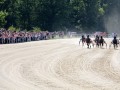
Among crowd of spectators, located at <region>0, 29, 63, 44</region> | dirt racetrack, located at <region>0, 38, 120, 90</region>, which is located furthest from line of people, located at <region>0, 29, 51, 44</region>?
dirt racetrack, located at <region>0, 38, 120, 90</region>

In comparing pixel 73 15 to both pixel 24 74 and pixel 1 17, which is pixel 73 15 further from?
pixel 24 74

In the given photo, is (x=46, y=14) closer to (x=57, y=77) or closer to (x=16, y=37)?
(x=16, y=37)

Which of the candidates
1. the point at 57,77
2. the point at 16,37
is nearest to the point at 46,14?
the point at 16,37

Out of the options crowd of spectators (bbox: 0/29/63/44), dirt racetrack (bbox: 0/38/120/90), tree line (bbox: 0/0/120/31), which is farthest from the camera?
tree line (bbox: 0/0/120/31)

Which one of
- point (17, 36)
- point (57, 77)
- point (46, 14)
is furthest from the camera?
point (46, 14)

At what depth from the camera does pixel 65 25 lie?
331 feet

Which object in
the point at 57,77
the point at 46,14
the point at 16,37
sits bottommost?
the point at 57,77

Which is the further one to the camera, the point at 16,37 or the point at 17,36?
the point at 17,36

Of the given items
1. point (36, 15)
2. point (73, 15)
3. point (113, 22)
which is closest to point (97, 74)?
point (36, 15)

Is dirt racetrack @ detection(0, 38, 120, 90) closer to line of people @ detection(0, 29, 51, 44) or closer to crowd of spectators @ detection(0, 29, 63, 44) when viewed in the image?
line of people @ detection(0, 29, 51, 44)

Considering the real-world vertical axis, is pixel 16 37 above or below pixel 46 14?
below

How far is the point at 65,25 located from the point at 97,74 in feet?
266

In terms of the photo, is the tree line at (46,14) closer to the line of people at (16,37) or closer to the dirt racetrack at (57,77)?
the line of people at (16,37)

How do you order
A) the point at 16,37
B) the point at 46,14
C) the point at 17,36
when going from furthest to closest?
the point at 46,14 → the point at 17,36 → the point at 16,37
